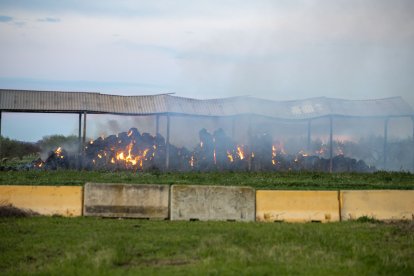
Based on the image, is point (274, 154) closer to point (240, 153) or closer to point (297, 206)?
point (240, 153)

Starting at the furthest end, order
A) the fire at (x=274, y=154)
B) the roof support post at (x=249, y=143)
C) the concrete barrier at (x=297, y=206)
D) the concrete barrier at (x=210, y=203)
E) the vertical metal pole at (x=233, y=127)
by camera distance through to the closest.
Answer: the vertical metal pole at (x=233, y=127), the fire at (x=274, y=154), the roof support post at (x=249, y=143), the concrete barrier at (x=297, y=206), the concrete barrier at (x=210, y=203)

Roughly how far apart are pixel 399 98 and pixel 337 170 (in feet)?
24.1

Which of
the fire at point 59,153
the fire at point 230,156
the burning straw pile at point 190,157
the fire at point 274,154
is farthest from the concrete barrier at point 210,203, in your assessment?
the fire at point 274,154

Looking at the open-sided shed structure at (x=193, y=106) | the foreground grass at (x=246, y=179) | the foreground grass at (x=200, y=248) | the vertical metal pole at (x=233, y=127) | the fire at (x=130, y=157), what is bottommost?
the foreground grass at (x=200, y=248)

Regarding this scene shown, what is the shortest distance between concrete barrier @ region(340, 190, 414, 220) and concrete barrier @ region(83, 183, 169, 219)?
4.41m

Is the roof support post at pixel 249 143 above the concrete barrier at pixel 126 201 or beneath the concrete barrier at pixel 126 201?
above

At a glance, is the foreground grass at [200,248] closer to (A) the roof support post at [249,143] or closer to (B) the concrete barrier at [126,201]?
(B) the concrete barrier at [126,201]

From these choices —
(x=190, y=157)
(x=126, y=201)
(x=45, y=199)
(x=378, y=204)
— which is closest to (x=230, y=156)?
(x=190, y=157)

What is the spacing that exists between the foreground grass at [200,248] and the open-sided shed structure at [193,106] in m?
20.6

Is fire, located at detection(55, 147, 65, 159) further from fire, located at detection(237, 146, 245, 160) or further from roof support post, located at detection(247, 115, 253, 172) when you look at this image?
roof support post, located at detection(247, 115, 253, 172)

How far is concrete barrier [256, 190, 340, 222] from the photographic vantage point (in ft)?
50.3

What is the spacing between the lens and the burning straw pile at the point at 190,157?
35.2 m

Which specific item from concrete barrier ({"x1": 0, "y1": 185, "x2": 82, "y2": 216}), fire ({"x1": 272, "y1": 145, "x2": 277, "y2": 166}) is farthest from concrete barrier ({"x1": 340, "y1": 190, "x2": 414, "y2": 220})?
fire ({"x1": 272, "y1": 145, "x2": 277, "y2": 166})

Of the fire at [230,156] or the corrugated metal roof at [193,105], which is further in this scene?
the fire at [230,156]
